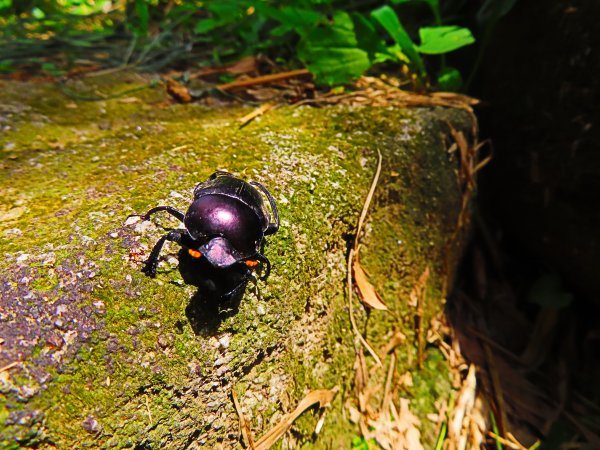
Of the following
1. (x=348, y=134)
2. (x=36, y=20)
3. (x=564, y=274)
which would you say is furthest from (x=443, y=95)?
(x=36, y=20)

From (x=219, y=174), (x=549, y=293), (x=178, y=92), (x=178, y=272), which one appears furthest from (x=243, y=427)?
(x=549, y=293)

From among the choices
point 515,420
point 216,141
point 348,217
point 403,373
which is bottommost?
point 515,420

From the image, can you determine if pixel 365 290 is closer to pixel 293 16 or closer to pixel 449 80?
pixel 449 80

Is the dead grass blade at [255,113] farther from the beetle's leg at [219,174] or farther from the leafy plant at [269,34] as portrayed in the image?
the beetle's leg at [219,174]

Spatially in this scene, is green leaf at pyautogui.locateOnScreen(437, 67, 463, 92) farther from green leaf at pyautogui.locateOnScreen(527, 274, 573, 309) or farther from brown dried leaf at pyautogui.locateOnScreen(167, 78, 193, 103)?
brown dried leaf at pyautogui.locateOnScreen(167, 78, 193, 103)

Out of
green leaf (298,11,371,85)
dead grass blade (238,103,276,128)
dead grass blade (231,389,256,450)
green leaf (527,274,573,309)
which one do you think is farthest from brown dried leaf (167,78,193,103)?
green leaf (527,274,573,309)

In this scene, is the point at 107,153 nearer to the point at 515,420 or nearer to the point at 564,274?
the point at 515,420
